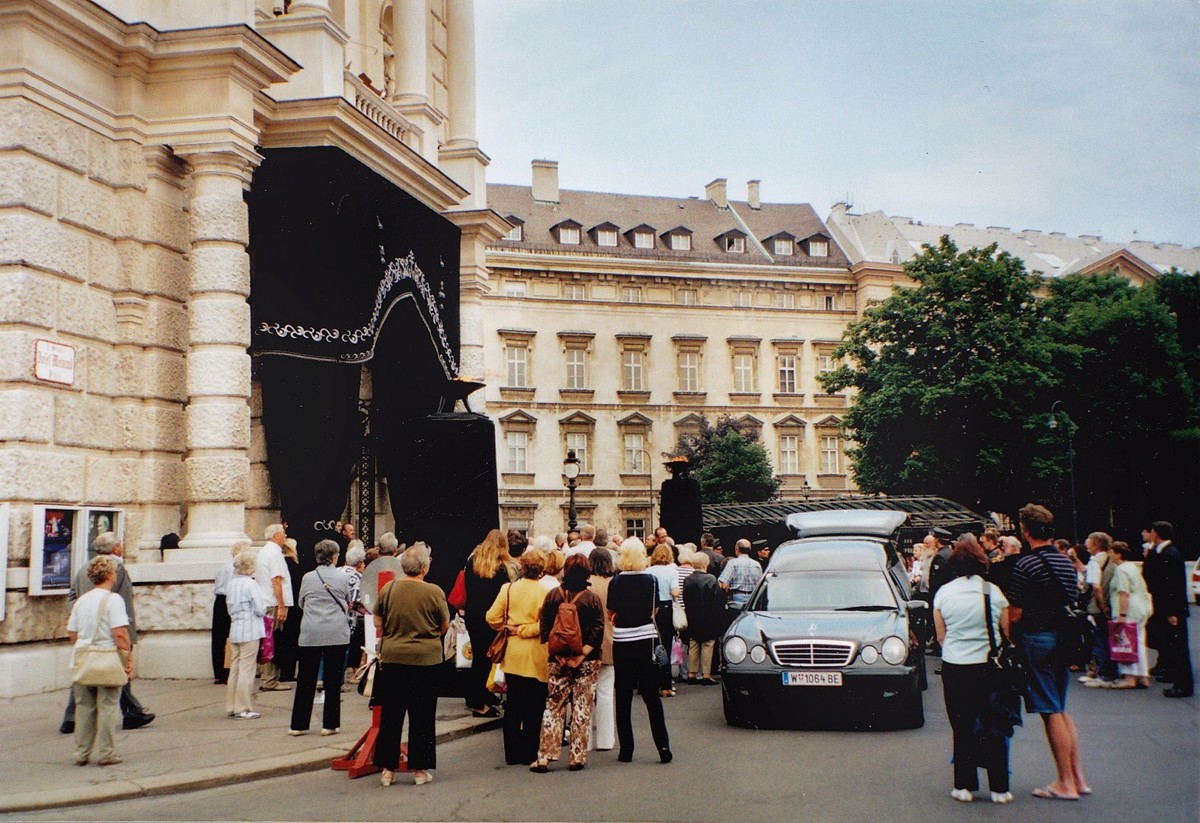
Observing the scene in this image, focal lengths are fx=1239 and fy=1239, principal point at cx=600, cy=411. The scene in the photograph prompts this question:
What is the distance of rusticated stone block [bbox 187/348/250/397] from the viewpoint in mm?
15727

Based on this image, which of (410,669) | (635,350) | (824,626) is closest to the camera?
(410,669)

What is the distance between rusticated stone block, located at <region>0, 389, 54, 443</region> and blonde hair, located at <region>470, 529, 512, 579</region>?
5.71m

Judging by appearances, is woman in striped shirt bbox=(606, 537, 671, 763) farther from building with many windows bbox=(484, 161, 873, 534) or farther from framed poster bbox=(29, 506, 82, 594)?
building with many windows bbox=(484, 161, 873, 534)

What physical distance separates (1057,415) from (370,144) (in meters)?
38.6

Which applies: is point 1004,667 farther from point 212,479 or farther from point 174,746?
point 212,479

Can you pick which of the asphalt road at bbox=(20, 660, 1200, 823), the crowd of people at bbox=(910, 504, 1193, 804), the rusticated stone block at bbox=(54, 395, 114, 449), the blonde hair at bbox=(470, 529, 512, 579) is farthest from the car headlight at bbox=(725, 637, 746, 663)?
the rusticated stone block at bbox=(54, 395, 114, 449)

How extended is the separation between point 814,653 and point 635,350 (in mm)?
58204

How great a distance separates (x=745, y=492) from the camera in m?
60.9

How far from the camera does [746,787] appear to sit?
9.27m

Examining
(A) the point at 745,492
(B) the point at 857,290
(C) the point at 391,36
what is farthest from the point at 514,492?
(C) the point at 391,36

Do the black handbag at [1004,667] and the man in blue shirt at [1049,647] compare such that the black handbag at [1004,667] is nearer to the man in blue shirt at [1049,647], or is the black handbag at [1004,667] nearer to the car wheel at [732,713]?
the man in blue shirt at [1049,647]

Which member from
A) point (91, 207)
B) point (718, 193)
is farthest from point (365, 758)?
point (718, 193)

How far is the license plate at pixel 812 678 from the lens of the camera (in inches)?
470

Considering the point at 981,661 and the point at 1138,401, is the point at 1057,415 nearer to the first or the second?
the point at 1138,401
